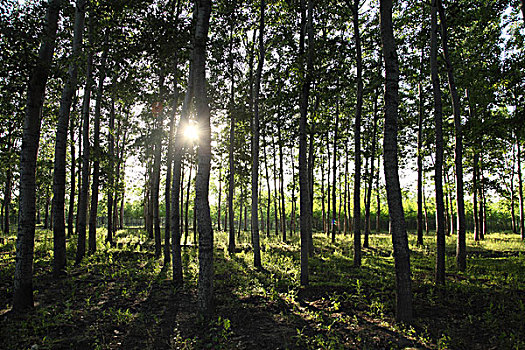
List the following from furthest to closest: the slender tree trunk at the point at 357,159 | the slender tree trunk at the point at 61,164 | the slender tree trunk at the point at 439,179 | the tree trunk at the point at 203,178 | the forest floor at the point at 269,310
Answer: the slender tree trunk at the point at 357,159
the slender tree trunk at the point at 61,164
the slender tree trunk at the point at 439,179
the tree trunk at the point at 203,178
the forest floor at the point at 269,310

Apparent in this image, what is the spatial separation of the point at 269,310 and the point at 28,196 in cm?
666

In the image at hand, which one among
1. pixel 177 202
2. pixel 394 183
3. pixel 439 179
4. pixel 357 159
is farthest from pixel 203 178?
pixel 357 159

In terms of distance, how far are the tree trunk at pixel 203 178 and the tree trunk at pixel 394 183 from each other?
4.18m

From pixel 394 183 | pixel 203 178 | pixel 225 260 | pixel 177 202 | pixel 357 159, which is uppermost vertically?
pixel 357 159

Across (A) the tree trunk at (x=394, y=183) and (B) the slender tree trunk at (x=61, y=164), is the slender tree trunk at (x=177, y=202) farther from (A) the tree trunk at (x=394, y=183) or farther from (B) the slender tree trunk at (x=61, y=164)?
(A) the tree trunk at (x=394, y=183)

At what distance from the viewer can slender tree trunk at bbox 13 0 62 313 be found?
22.4 ft

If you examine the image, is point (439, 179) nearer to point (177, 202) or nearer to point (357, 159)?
point (357, 159)

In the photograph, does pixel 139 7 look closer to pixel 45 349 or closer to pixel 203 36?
pixel 203 36

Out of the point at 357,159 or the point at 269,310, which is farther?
the point at 357,159

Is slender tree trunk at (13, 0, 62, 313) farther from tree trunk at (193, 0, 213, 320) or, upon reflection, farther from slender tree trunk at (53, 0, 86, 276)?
tree trunk at (193, 0, 213, 320)

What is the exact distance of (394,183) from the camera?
6188 mm

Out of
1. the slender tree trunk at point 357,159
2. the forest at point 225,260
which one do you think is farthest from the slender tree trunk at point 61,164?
the slender tree trunk at point 357,159

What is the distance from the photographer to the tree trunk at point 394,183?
605 cm

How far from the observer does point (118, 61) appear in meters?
6.63
